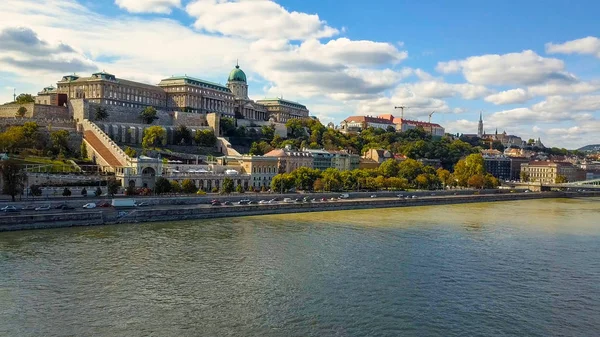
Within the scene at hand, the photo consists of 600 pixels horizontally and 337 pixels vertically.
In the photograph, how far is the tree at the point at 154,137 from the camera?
149 feet

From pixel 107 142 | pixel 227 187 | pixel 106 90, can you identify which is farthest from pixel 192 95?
pixel 227 187

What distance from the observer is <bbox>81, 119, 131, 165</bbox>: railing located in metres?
37.2

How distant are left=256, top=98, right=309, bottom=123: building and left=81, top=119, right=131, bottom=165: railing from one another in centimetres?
3839

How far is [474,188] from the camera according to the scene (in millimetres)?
58656

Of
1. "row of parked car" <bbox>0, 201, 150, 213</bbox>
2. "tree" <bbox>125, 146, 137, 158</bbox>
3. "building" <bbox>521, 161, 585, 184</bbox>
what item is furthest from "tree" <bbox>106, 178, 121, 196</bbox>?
"building" <bbox>521, 161, 585, 184</bbox>

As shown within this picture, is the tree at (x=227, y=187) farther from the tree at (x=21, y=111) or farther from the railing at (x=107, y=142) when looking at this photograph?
the tree at (x=21, y=111)

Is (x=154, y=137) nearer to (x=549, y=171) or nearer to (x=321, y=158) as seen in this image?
(x=321, y=158)

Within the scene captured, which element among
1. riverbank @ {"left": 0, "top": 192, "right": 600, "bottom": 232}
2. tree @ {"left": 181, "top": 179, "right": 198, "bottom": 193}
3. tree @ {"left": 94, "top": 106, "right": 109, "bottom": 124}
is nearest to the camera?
riverbank @ {"left": 0, "top": 192, "right": 600, "bottom": 232}

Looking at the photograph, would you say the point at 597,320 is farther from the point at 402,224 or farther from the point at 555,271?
the point at 402,224

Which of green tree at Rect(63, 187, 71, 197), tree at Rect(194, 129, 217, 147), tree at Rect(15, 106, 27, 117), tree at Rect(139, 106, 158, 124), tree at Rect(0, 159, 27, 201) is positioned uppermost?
tree at Rect(139, 106, 158, 124)

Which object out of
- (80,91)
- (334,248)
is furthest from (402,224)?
(80,91)

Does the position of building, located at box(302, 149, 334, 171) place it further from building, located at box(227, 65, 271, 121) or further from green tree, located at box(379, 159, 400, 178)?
building, located at box(227, 65, 271, 121)

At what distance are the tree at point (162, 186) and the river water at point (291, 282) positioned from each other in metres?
8.12

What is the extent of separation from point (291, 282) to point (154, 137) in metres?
32.7
